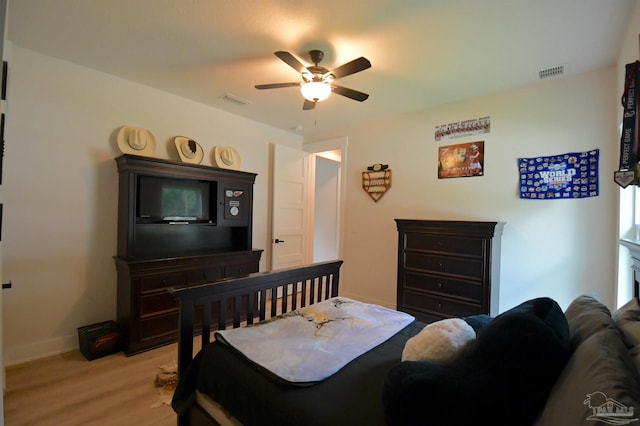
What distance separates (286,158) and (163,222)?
203 cm

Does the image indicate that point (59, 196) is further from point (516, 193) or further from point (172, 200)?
point (516, 193)

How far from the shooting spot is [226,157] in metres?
3.74

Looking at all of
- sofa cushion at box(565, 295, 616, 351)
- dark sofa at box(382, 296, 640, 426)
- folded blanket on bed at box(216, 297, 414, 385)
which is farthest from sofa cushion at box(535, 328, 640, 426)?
folded blanket on bed at box(216, 297, 414, 385)

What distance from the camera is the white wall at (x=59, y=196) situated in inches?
94.1

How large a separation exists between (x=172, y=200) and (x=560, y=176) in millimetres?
3956

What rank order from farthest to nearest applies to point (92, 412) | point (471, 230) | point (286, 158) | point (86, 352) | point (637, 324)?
point (286, 158), point (471, 230), point (86, 352), point (92, 412), point (637, 324)

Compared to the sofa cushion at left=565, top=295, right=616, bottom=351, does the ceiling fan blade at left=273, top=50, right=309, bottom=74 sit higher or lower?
higher

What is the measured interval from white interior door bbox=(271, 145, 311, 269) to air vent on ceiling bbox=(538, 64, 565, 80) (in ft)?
10.2

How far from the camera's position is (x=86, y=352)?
2.50 metres

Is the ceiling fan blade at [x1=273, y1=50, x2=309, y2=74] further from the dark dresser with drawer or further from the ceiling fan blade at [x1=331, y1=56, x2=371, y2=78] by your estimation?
the dark dresser with drawer

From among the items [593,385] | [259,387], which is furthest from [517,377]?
[259,387]

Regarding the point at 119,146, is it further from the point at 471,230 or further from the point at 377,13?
the point at 471,230

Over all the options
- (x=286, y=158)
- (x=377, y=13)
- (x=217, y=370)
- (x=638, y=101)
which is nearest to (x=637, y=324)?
(x=638, y=101)

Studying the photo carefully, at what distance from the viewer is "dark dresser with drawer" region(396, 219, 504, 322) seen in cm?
265
